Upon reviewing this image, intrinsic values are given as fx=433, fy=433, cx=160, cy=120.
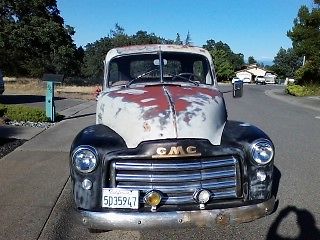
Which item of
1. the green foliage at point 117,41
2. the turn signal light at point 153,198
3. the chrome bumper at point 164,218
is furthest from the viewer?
the green foliage at point 117,41

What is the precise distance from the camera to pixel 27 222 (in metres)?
4.93

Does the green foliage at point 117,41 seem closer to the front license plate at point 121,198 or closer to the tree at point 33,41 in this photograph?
the tree at point 33,41

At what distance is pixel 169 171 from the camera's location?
3932 mm

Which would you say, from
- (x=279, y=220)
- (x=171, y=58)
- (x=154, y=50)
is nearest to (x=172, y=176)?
(x=279, y=220)

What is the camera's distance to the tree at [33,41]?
39.8 metres

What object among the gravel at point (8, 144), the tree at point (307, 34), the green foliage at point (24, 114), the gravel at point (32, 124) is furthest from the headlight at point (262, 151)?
the tree at point (307, 34)

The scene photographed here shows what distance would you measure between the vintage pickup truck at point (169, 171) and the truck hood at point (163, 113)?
0.01 m

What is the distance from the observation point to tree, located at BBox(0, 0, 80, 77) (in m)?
39.8

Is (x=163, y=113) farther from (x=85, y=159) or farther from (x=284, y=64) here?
(x=284, y=64)

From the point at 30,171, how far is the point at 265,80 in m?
82.5

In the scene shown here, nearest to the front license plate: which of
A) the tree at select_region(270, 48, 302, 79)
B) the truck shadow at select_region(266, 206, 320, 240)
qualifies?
→ the truck shadow at select_region(266, 206, 320, 240)

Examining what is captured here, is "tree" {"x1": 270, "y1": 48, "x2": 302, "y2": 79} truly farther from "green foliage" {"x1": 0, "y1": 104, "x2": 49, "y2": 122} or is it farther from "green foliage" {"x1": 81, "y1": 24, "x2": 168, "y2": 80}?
"green foliage" {"x1": 0, "y1": 104, "x2": 49, "y2": 122}

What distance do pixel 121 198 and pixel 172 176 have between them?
1.64 ft

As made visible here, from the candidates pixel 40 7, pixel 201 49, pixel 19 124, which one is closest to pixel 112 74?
pixel 201 49
